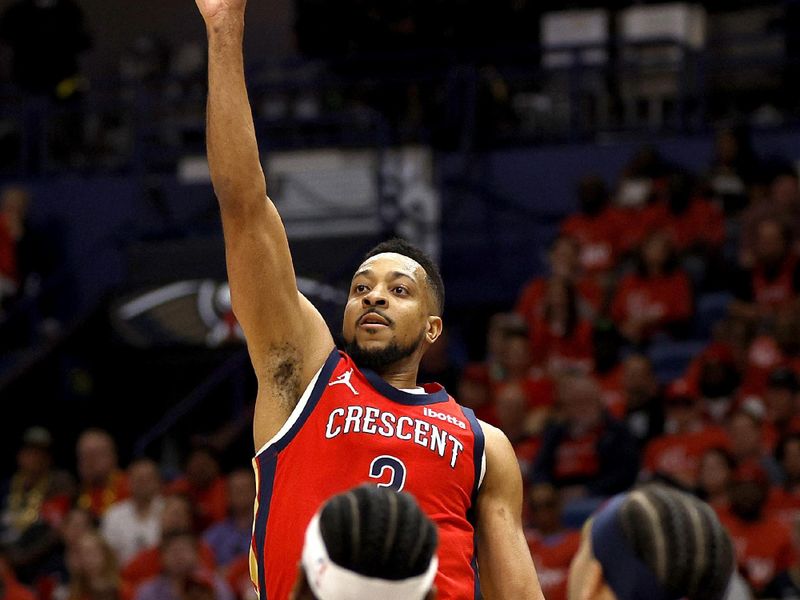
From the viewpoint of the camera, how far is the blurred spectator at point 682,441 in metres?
9.82

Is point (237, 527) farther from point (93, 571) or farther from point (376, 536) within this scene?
point (376, 536)

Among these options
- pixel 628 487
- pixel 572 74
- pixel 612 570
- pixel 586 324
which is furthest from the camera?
pixel 572 74

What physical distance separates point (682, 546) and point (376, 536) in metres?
0.57

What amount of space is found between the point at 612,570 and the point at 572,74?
1149cm

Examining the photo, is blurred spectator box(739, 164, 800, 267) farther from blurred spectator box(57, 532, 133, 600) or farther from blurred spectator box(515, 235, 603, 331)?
blurred spectator box(57, 532, 133, 600)

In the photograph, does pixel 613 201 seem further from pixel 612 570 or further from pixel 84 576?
pixel 612 570

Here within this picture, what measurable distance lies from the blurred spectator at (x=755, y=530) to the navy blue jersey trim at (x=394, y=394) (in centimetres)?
487

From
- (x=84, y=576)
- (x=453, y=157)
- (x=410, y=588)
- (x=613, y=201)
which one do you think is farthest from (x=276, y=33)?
(x=410, y=588)

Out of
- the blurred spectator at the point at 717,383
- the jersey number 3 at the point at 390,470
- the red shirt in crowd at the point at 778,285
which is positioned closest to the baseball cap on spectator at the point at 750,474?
the blurred spectator at the point at 717,383

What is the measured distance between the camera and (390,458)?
432 centimetres

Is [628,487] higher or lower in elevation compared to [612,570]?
lower

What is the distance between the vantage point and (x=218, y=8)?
14.3ft

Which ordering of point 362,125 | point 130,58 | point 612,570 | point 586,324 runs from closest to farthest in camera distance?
point 612,570 < point 586,324 < point 362,125 < point 130,58

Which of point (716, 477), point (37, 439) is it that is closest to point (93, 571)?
point (37, 439)
